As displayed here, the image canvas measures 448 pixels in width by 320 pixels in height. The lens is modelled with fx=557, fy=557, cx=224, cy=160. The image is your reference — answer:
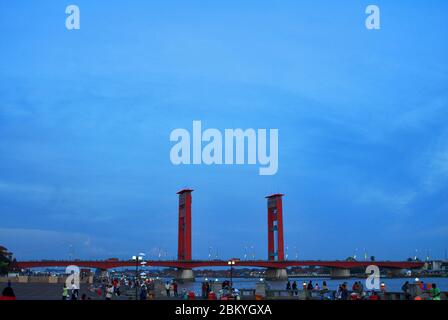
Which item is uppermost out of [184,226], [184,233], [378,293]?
[184,226]

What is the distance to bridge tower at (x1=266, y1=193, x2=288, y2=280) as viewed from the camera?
348ft

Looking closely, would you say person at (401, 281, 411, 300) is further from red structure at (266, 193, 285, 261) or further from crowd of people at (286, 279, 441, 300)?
red structure at (266, 193, 285, 261)

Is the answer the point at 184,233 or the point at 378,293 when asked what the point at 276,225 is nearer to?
the point at 184,233

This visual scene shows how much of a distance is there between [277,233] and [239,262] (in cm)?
2130

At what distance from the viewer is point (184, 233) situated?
348ft


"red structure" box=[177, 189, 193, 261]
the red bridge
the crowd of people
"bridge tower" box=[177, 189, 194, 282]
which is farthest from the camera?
"red structure" box=[177, 189, 193, 261]

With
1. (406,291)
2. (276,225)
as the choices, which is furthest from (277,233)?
(406,291)

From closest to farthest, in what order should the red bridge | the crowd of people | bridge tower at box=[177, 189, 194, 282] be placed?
the crowd of people → the red bridge → bridge tower at box=[177, 189, 194, 282]

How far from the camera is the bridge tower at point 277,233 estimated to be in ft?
348

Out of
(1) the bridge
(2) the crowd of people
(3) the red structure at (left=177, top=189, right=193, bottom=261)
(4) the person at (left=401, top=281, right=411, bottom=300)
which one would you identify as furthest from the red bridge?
(4) the person at (left=401, top=281, right=411, bottom=300)

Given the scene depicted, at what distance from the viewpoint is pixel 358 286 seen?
25.1 meters

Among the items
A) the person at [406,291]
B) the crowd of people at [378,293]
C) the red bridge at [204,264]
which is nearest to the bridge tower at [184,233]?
the red bridge at [204,264]

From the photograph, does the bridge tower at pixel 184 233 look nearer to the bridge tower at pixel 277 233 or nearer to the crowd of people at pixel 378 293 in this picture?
the bridge tower at pixel 277 233
